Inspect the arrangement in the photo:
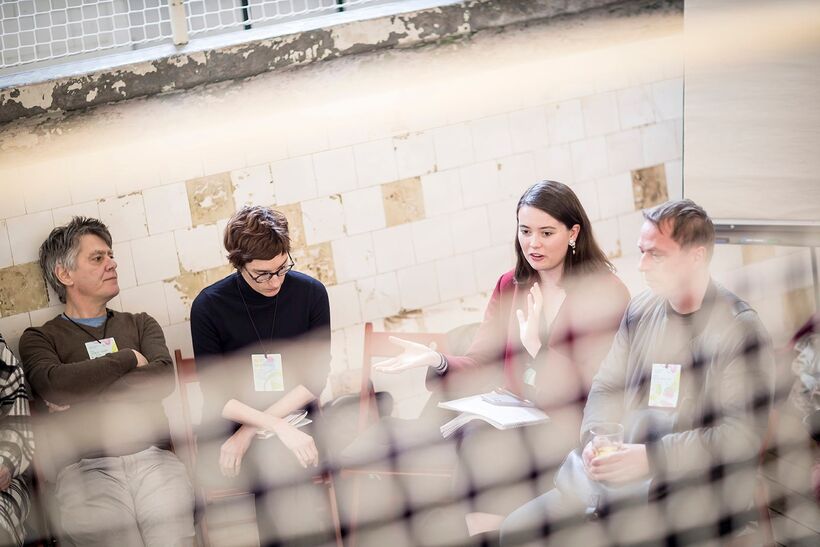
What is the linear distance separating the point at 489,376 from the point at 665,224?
37.8 inches

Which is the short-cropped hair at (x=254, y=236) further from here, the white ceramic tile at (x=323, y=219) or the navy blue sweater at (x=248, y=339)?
the white ceramic tile at (x=323, y=219)

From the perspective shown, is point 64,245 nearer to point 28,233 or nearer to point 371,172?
point 28,233

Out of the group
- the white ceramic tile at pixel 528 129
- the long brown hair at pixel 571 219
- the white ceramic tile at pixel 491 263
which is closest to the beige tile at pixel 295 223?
the white ceramic tile at pixel 491 263

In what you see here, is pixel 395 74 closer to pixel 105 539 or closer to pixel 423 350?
pixel 423 350

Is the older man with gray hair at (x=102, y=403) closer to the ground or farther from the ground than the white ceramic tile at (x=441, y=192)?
closer to the ground

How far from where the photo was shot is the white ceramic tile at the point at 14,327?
11.6 ft

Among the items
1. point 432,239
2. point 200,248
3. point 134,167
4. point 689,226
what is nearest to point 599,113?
point 432,239

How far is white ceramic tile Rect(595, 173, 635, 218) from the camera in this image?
4.20 metres

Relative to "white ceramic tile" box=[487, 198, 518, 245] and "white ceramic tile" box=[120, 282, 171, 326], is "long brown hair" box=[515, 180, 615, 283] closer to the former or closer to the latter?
"white ceramic tile" box=[487, 198, 518, 245]

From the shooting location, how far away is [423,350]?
3.18m

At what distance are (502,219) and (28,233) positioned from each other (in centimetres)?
209

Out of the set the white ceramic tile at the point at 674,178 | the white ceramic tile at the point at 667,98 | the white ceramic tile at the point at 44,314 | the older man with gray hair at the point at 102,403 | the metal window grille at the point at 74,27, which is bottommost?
the older man with gray hair at the point at 102,403

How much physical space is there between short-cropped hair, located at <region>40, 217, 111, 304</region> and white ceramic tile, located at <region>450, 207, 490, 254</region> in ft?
5.07

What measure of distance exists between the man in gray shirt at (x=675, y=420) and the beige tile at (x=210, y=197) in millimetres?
1849
